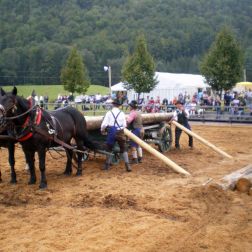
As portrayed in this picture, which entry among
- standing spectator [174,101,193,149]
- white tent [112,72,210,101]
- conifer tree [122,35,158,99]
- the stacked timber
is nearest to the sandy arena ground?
the stacked timber

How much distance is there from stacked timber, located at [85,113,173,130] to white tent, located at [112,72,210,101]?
72.9ft

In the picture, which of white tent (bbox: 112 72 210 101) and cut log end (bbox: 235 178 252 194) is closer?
cut log end (bbox: 235 178 252 194)

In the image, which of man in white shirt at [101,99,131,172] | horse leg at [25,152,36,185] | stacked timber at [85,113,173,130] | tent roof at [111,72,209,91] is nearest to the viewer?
horse leg at [25,152,36,185]

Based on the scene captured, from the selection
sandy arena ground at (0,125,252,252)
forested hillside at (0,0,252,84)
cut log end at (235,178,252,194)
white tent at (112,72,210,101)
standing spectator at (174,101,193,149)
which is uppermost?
forested hillside at (0,0,252,84)

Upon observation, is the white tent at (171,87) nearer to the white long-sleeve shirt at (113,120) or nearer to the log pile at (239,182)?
the white long-sleeve shirt at (113,120)

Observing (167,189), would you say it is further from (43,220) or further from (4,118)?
(4,118)

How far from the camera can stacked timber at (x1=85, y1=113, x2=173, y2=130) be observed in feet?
37.7

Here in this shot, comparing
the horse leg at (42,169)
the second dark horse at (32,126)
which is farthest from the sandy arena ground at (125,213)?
the second dark horse at (32,126)

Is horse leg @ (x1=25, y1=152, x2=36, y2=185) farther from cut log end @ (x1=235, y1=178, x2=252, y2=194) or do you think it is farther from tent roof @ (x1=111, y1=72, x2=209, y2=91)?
tent roof @ (x1=111, y1=72, x2=209, y2=91)

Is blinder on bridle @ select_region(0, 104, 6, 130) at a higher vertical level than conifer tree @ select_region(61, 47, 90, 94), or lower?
lower

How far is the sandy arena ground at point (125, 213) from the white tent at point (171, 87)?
87.6 feet

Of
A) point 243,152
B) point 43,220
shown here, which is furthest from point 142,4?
point 43,220

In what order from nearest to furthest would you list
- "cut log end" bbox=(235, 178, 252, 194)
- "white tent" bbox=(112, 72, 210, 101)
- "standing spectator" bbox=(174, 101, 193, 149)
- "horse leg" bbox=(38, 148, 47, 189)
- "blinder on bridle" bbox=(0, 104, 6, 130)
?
"blinder on bridle" bbox=(0, 104, 6, 130) < "cut log end" bbox=(235, 178, 252, 194) < "horse leg" bbox=(38, 148, 47, 189) < "standing spectator" bbox=(174, 101, 193, 149) < "white tent" bbox=(112, 72, 210, 101)

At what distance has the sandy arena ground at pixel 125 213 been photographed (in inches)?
217
